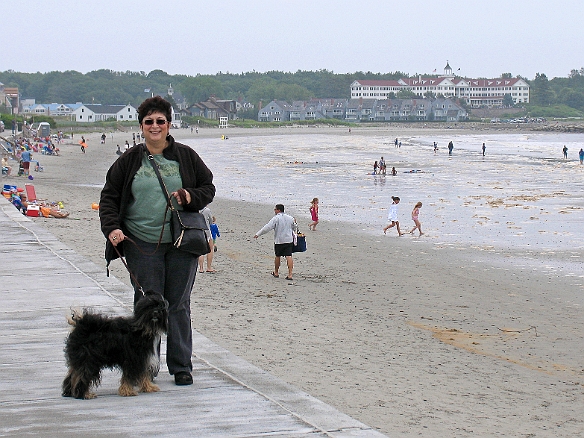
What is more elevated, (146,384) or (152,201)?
(152,201)

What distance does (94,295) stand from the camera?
8273 mm

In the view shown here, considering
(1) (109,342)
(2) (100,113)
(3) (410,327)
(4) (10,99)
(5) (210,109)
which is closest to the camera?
(1) (109,342)

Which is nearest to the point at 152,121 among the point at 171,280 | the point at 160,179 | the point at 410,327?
the point at 160,179

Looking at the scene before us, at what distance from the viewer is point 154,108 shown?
5273 millimetres

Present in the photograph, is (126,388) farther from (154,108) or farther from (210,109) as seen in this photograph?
(210,109)

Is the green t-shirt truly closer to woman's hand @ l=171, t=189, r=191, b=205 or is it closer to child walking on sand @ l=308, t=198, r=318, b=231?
woman's hand @ l=171, t=189, r=191, b=205

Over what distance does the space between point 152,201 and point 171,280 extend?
1.69 feet

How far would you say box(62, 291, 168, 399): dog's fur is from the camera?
16.6 feet

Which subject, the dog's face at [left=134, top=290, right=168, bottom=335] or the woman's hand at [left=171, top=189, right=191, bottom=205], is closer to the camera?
the dog's face at [left=134, top=290, right=168, bottom=335]

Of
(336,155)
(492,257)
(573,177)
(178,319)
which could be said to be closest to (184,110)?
(336,155)

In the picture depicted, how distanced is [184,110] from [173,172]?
582 ft

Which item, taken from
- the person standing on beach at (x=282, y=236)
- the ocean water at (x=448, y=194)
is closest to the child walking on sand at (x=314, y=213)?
the ocean water at (x=448, y=194)

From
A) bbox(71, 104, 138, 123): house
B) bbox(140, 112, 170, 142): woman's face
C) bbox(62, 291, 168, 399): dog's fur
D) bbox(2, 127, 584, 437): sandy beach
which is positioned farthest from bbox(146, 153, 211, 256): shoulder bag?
bbox(71, 104, 138, 123): house

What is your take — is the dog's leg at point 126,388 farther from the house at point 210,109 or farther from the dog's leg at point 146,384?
the house at point 210,109
